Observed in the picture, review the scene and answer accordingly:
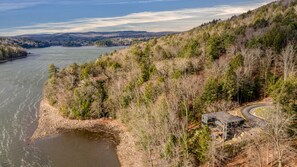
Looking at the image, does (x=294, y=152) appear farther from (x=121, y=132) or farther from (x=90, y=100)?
(x=90, y=100)

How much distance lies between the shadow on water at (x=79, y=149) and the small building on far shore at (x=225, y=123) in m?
13.4

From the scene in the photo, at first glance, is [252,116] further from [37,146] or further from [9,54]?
[9,54]

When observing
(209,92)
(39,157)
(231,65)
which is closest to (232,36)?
(231,65)

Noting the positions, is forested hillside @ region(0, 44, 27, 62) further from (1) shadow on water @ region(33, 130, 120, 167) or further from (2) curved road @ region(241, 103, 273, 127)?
(2) curved road @ region(241, 103, 273, 127)

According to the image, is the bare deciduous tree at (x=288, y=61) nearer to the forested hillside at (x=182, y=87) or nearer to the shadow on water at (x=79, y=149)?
the forested hillside at (x=182, y=87)

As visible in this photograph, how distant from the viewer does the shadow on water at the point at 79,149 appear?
39.6 meters

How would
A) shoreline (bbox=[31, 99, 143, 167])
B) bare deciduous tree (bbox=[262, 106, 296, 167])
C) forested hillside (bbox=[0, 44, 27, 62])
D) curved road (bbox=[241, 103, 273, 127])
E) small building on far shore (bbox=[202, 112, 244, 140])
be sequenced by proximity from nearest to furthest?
bare deciduous tree (bbox=[262, 106, 296, 167]) < curved road (bbox=[241, 103, 273, 127]) < small building on far shore (bbox=[202, 112, 244, 140]) < shoreline (bbox=[31, 99, 143, 167]) < forested hillside (bbox=[0, 44, 27, 62])

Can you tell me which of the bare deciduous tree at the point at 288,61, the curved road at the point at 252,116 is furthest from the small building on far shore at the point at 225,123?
the bare deciduous tree at the point at 288,61

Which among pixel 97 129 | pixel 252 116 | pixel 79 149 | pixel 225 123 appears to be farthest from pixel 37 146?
pixel 252 116

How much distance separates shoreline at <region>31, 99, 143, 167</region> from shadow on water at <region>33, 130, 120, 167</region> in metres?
1.10

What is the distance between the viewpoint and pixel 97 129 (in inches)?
2026

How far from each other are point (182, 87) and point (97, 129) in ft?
52.4

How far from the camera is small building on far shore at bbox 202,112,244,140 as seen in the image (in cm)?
3744

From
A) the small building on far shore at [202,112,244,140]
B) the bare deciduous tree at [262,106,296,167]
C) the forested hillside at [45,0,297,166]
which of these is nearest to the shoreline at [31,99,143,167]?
the forested hillside at [45,0,297,166]
